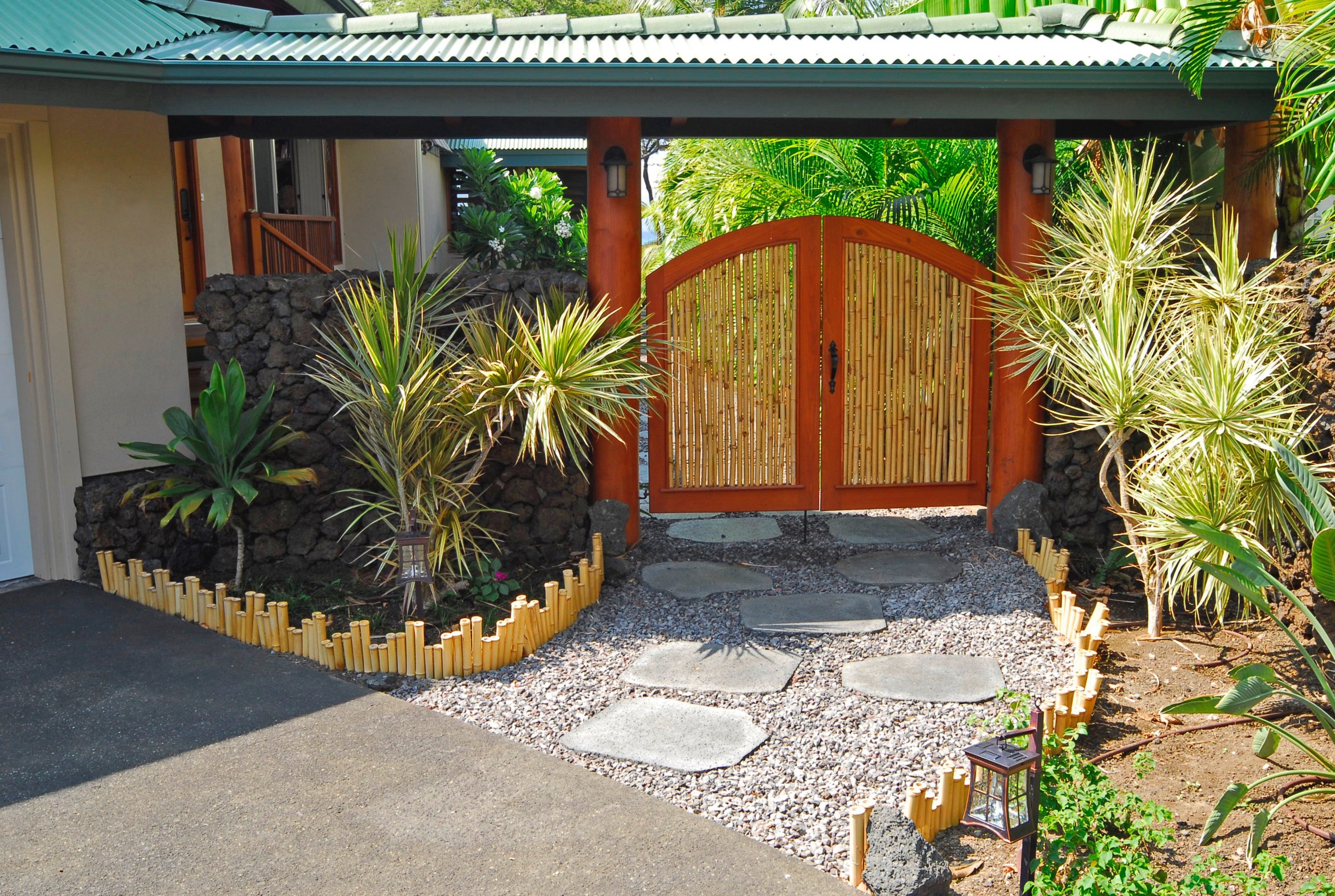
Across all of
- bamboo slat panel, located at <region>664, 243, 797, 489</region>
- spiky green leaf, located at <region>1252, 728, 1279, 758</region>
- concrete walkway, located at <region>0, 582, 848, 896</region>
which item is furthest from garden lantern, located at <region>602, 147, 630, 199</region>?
spiky green leaf, located at <region>1252, 728, 1279, 758</region>

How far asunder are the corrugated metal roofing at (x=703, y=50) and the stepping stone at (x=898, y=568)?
9.20ft

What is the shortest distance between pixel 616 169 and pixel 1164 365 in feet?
10.1

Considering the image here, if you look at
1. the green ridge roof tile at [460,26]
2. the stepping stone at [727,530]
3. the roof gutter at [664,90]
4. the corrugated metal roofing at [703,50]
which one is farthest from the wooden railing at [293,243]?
the stepping stone at [727,530]

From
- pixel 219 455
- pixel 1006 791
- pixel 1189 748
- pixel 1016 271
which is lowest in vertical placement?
pixel 1189 748

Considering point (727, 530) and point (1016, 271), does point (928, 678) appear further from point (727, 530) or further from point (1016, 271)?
point (1016, 271)

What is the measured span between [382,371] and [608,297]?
1.41 metres

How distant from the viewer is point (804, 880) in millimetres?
3309

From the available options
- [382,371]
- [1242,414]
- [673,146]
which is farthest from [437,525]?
[673,146]

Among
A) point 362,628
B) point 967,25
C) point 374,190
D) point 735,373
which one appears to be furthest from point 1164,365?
point 374,190

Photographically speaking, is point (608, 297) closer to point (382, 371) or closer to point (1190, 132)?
point (382, 371)

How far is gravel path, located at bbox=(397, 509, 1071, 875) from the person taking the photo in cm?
390

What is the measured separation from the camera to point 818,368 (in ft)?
22.3

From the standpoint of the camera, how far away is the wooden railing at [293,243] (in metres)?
9.39

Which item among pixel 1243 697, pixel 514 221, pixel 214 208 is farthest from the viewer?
pixel 514 221
